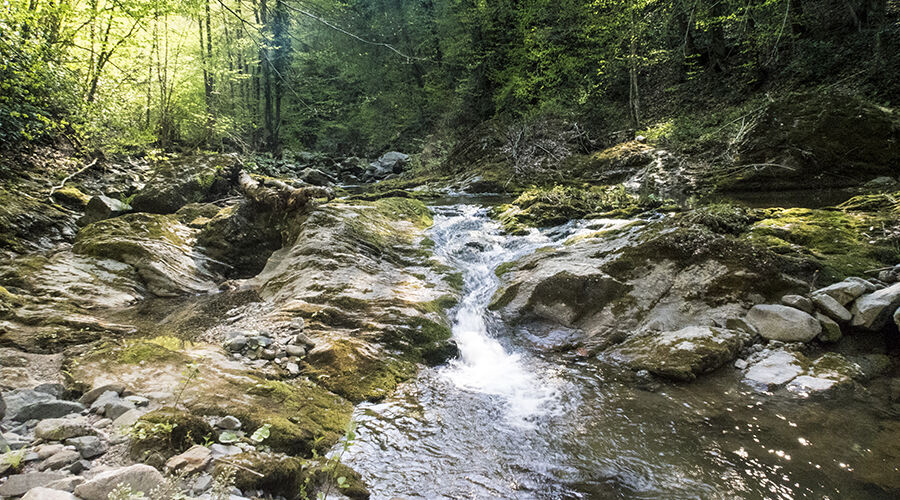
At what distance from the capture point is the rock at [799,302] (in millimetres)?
Result: 4449

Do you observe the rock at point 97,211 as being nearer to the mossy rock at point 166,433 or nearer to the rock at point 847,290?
the mossy rock at point 166,433

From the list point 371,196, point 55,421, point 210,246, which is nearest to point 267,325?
point 55,421

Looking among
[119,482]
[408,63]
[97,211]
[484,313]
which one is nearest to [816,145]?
[484,313]

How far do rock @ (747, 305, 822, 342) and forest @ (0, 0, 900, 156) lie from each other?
3.18 metres

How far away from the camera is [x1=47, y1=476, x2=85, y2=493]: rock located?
1.75 metres

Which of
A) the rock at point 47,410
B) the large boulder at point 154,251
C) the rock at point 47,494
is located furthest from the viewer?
the large boulder at point 154,251

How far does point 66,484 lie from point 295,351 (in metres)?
2.62

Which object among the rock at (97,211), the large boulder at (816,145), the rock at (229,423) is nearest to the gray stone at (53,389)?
the rock at (229,423)

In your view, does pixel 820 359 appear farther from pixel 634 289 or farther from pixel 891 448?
pixel 634 289

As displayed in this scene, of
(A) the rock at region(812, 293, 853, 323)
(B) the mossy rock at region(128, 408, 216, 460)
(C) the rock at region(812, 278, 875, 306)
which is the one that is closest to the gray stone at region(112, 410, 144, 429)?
(B) the mossy rock at region(128, 408, 216, 460)

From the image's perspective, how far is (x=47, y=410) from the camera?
2.62m

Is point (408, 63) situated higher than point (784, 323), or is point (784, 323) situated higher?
point (408, 63)

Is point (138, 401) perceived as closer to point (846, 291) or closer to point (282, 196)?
point (282, 196)

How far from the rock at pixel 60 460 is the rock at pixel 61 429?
190 millimetres
